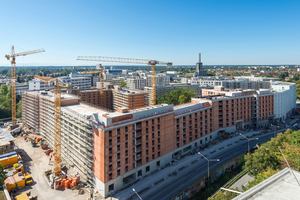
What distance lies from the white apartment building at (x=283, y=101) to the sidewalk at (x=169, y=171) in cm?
3959

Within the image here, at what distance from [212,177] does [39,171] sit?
175 ft

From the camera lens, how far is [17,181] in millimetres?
51375

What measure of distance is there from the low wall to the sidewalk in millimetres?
7102

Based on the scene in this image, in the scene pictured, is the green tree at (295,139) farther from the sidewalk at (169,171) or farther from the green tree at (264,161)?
the sidewalk at (169,171)

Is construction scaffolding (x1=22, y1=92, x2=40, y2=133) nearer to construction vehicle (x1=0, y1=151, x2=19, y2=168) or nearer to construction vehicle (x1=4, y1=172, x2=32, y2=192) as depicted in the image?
construction vehicle (x1=0, y1=151, x2=19, y2=168)

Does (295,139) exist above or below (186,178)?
above

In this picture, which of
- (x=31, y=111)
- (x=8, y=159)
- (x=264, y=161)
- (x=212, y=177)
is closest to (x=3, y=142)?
(x=8, y=159)

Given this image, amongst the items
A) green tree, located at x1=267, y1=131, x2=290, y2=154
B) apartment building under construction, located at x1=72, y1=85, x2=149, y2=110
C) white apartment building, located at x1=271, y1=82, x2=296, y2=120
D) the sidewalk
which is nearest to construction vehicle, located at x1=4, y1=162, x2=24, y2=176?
the sidewalk

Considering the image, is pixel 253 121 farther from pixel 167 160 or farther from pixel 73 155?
pixel 73 155

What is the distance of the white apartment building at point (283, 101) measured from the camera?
105062 millimetres

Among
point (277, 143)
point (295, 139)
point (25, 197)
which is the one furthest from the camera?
point (295, 139)

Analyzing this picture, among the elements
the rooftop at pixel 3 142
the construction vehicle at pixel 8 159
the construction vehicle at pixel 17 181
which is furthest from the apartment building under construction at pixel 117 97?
the construction vehicle at pixel 17 181

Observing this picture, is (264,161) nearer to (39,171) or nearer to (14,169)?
(39,171)

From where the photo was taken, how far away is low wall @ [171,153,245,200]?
4785 centimetres
